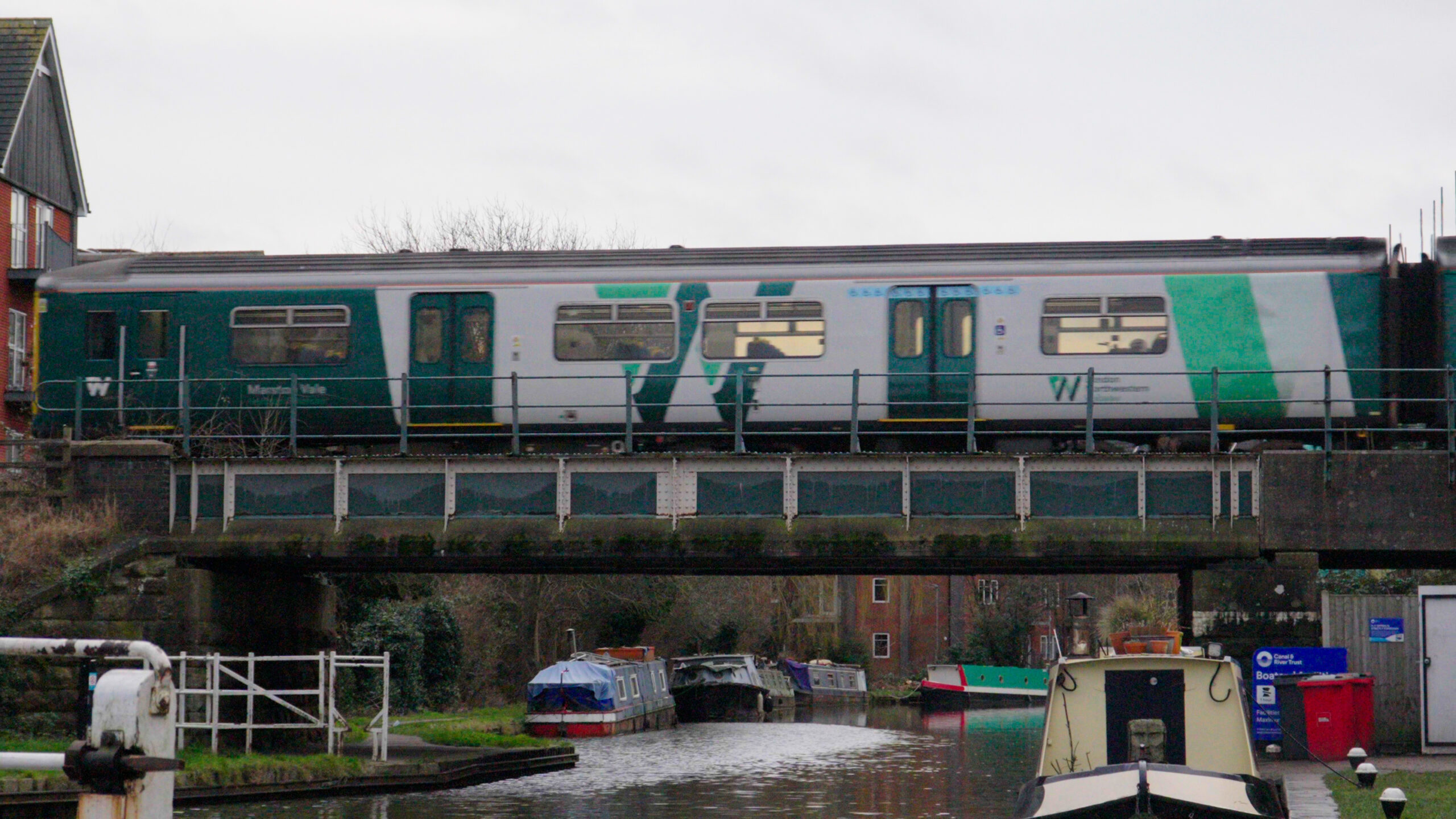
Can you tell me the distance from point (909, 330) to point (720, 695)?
30754 mm

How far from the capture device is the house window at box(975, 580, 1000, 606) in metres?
76.8

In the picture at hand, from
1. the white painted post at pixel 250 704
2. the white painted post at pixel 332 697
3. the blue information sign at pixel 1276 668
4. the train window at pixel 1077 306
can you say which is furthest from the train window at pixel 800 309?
the white painted post at pixel 250 704

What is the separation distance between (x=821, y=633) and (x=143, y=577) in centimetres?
5677

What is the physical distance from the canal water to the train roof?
24.9 ft

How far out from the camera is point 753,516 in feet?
68.6

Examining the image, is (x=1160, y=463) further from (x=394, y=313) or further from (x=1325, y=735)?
(x=394, y=313)

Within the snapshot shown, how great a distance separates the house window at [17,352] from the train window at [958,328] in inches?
1113

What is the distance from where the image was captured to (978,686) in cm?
6175

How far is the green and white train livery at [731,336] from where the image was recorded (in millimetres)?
21703

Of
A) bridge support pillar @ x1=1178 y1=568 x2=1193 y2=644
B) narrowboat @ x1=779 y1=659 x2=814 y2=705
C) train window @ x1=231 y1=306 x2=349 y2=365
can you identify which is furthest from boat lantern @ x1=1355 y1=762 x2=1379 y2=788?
narrowboat @ x1=779 y1=659 x2=814 y2=705

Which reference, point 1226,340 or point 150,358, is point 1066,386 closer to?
point 1226,340

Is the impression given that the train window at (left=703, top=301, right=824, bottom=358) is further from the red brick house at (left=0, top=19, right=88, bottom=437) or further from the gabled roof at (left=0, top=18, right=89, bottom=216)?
the gabled roof at (left=0, top=18, right=89, bottom=216)

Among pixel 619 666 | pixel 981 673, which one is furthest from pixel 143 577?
pixel 981 673

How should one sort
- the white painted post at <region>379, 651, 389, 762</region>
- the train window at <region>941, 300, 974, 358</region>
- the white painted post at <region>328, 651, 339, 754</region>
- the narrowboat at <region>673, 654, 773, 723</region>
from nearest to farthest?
the white painted post at <region>328, 651, 339, 754</region> < the white painted post at <region>379, 651, 389, 762</region> < the train window at <region>941, 300, 974, 358</region> < the narrowboat at <region>673, 654, 773, 723</region>
